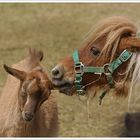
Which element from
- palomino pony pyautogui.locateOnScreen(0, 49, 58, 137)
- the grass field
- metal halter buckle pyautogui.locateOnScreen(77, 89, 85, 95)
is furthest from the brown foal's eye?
the grass field

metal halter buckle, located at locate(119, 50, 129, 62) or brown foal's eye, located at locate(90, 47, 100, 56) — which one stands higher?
brown foal's eye, located at locate(90, 47, 100, 56)

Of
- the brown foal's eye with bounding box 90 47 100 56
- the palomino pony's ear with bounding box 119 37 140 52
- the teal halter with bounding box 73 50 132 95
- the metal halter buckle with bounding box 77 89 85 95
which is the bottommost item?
the metal halter buckle with bounding box 77 89 85 95

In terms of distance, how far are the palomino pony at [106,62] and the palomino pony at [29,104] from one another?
0.23 m

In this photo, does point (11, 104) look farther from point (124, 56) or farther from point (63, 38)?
point (63, 38)

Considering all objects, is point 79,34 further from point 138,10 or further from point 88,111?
point 88,111

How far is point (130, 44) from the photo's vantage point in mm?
5078

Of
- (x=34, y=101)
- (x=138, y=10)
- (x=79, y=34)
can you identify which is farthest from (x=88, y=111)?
(x=138, y=10)

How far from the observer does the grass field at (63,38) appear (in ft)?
24.3

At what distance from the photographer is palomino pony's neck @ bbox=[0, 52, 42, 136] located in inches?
224

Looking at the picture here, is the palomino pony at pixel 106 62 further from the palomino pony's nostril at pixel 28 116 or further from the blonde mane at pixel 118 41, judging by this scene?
the palomino pony's nostril at pixel 28 116

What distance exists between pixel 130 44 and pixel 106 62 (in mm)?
263

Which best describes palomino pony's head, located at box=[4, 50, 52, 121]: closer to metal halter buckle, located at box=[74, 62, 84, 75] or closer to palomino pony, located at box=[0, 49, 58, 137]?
palomino pony, located at box=[0, 49, 58, 137]

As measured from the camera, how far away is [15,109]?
5.74 metres

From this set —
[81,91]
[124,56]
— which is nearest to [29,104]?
[81,91]
